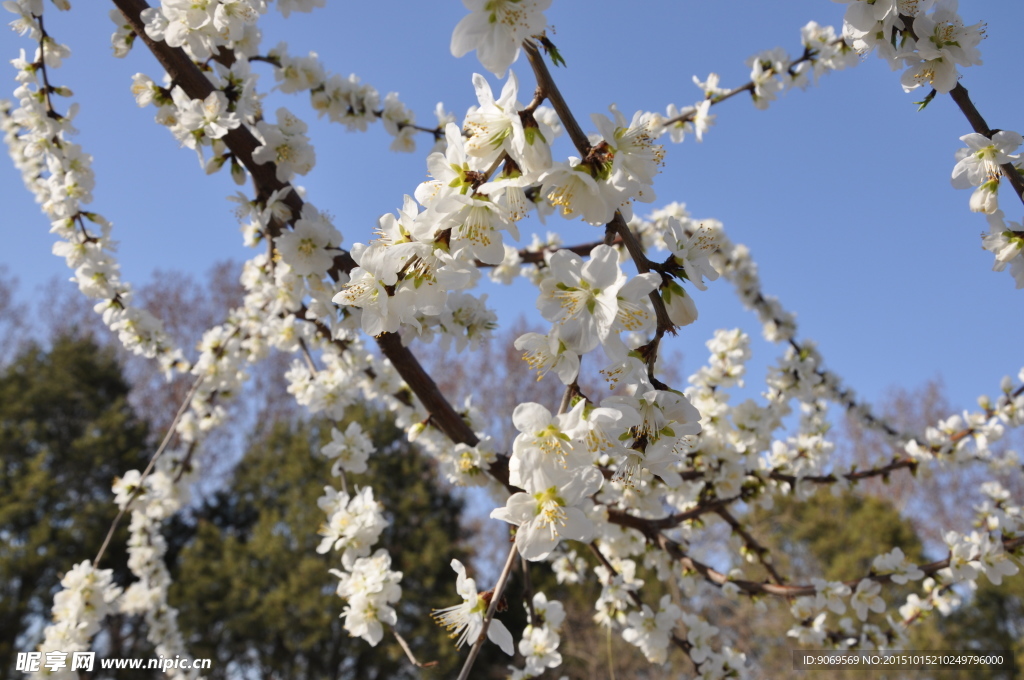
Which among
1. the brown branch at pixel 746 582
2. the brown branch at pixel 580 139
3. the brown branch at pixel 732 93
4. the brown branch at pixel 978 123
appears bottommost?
the brown branch at pixel 746 582

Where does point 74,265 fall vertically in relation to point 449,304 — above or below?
above

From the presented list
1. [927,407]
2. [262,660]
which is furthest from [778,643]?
[927,407]

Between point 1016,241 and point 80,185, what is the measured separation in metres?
2.89

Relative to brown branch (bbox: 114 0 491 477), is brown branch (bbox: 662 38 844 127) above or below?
above

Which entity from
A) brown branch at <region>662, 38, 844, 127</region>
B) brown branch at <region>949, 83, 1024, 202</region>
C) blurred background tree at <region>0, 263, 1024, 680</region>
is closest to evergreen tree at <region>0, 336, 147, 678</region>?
blurred background tree at <region>0, 263, 1024, 680</region>

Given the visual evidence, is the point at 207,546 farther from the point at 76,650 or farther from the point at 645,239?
the point at 645,239

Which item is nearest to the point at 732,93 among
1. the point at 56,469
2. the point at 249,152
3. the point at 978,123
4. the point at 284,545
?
the point at 978,123

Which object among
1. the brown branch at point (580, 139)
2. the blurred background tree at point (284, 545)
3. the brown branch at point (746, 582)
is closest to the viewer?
the brown branch at point (580, 139)

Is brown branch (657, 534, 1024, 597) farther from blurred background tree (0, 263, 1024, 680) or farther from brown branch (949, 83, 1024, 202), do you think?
blurred background tree (0, 263, 1024, 680)

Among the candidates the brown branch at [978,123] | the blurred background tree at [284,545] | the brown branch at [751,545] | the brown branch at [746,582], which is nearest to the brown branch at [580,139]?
the brown branch at [978,123]

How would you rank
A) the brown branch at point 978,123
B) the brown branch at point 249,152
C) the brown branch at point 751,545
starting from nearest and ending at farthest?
the brown branch at point 978,123 < the brown branch at point 249,152 < the brown branch at point 751,545

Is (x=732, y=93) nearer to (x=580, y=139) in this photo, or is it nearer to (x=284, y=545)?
(x=580, y=139)

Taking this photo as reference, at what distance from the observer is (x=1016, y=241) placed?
1.26 meters

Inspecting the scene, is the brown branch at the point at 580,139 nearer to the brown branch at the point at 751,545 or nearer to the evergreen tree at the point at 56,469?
the brown branch at the point at 751,545
